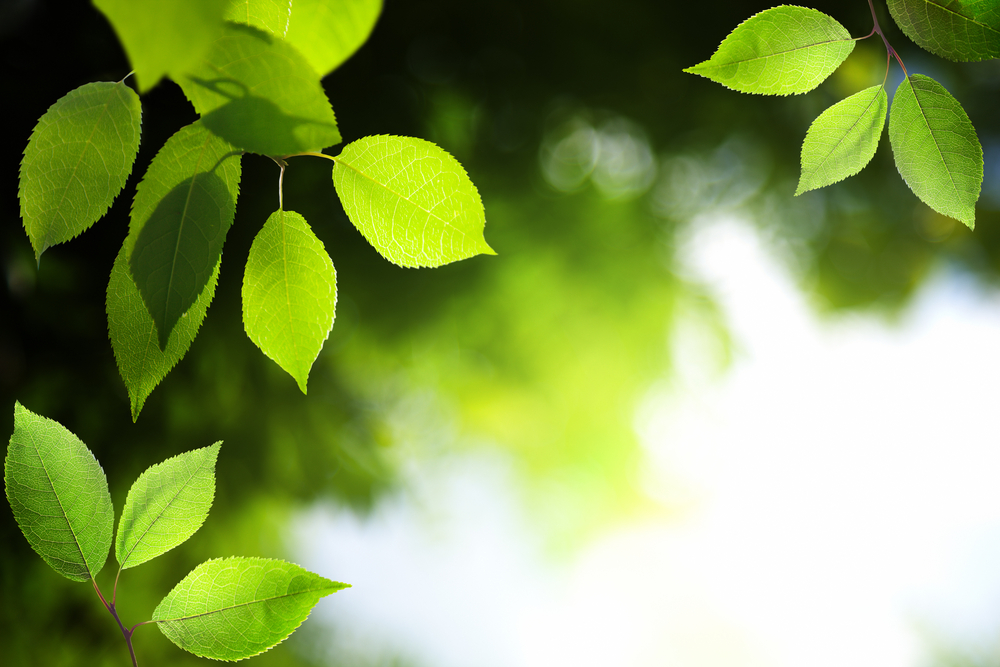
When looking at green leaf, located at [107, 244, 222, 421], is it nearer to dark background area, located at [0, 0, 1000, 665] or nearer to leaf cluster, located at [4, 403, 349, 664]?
leaf cluster, located at [4, 403, 349, 664]

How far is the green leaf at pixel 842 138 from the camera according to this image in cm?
12

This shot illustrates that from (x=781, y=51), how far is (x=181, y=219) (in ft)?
0.38

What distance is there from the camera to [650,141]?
50.8 inches

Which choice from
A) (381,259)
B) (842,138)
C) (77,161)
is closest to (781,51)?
(842,138)

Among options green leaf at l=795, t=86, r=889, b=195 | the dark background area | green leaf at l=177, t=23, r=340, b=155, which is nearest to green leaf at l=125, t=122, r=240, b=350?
green leaf at l=177, t=23, r=340, b=155

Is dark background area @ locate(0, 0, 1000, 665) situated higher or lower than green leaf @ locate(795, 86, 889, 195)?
lower

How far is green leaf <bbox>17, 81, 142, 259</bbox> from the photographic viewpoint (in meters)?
0.09

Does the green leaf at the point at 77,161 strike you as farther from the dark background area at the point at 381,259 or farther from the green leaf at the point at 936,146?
the dark background area at the point at 381,259

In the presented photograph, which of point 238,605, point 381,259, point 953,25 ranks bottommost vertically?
point 381,259

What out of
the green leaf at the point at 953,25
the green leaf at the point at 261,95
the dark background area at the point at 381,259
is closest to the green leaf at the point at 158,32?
the green leaf at the point at 261,95

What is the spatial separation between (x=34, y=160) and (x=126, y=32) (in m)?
0.05

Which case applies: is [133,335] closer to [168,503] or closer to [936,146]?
[168,503]

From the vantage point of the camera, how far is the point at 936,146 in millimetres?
114

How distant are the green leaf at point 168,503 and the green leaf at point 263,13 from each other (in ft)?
0.24
